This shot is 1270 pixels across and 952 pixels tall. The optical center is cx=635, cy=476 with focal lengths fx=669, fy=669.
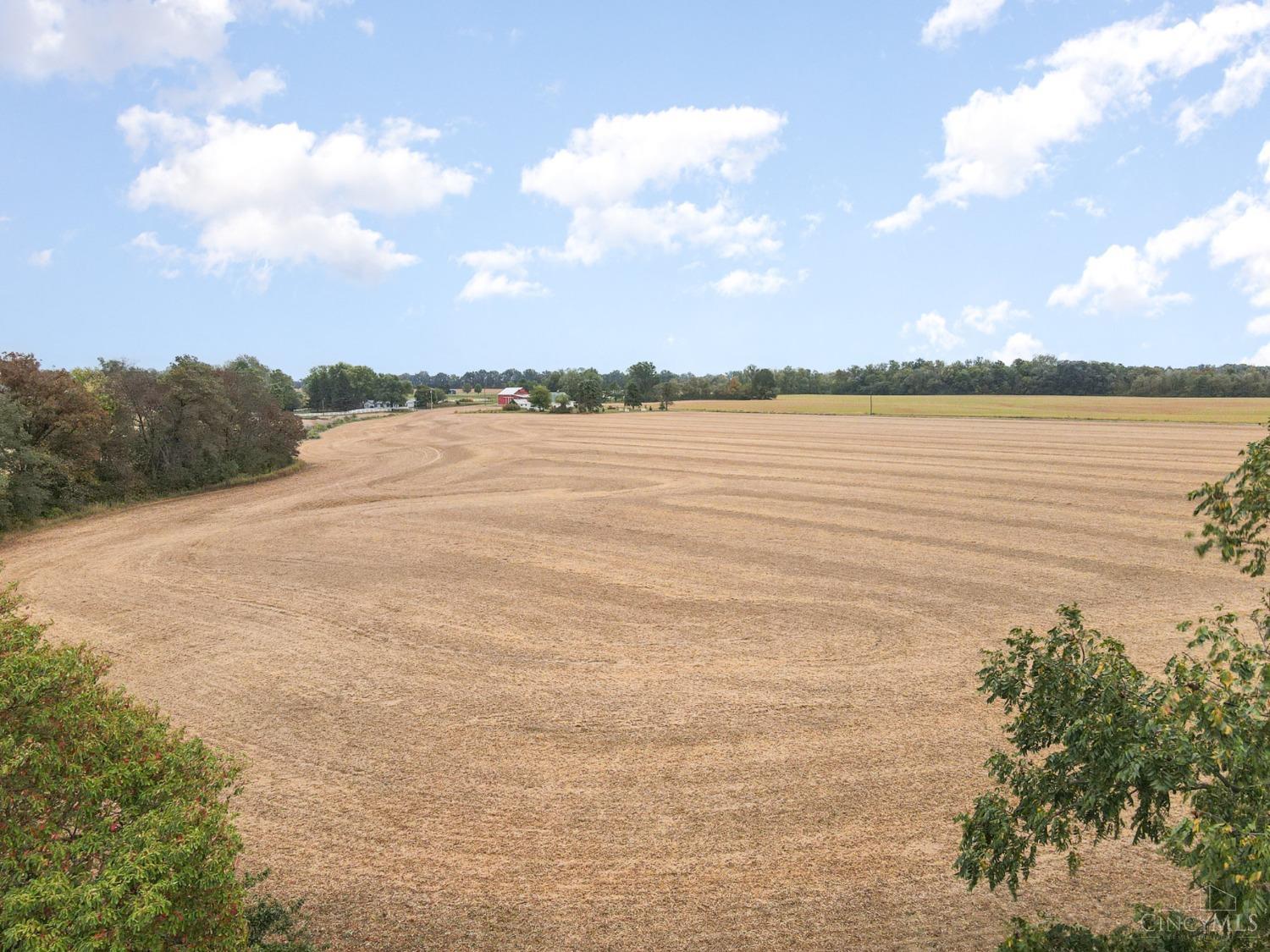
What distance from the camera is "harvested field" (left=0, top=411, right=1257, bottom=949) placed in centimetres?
957

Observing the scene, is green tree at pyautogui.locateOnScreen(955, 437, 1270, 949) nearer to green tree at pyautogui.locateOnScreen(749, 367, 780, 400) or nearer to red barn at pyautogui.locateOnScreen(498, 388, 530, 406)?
red barn at pyautogui.locateOnScreen(498, 388, 530, 406)

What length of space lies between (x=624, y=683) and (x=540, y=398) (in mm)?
130023

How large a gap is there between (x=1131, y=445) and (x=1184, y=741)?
229 ft

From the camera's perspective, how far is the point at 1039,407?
382ft

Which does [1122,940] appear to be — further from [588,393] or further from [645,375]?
[645,375]

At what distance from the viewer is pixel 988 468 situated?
48.0 m

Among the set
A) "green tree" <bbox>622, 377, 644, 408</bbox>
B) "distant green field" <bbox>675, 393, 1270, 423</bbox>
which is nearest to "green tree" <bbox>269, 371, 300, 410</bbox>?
"green tree" <bbox>622, 377, 644, 408</bbox>

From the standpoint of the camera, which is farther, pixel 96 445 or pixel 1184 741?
pixel 96 445

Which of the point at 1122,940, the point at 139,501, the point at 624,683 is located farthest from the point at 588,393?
the point at 1122,940

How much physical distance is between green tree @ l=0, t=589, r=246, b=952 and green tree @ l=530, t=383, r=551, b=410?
136280 millimetres

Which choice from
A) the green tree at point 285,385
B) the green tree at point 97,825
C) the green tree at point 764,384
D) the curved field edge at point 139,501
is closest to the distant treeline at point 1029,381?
the green tree at point 764,384

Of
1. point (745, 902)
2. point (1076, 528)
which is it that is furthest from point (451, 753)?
point (1076, 528)

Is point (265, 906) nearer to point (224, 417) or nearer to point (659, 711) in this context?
point (659, 711)

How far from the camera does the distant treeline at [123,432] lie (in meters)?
34.1
